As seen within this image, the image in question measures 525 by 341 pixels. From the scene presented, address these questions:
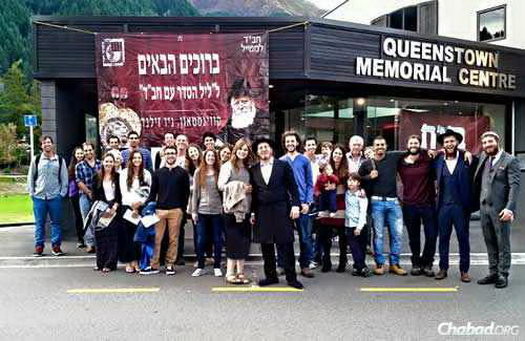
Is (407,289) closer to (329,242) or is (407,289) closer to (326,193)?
(329,242)

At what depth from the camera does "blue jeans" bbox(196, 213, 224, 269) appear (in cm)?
667

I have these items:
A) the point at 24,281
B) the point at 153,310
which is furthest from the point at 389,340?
the point at 24,281

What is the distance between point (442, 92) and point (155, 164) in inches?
302

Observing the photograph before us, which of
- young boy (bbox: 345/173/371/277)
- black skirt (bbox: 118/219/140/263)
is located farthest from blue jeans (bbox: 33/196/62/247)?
young boy (bbox: 345/173/371/277)

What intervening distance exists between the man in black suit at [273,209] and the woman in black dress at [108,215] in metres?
2.09

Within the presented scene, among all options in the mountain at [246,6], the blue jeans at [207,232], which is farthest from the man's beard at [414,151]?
the mountain at [246,6]

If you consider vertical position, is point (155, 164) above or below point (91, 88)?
below

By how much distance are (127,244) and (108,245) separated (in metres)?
0.28

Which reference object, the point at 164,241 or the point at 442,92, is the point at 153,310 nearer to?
the point at 164,241

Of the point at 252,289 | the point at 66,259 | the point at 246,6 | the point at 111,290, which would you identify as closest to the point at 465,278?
the point at 252,289

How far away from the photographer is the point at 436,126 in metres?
12.5

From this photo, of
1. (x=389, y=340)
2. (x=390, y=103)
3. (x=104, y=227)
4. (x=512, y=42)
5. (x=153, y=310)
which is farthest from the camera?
(x=512, y=42)

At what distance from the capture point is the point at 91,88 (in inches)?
433

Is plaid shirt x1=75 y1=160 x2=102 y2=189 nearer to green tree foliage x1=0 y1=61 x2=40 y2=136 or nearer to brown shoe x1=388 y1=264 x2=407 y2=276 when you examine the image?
brown shoe x1=388 y1=264 x2=407 y2=276
